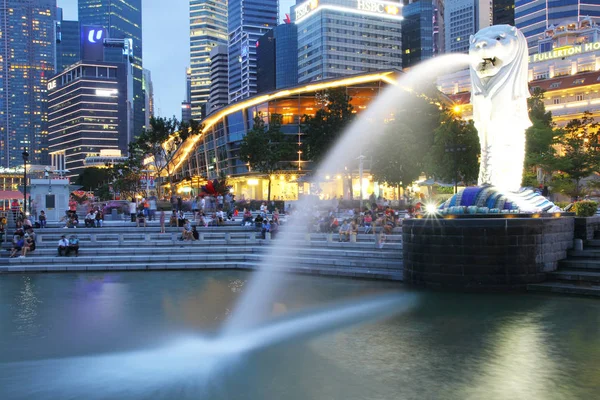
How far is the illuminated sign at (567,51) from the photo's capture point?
9599 centimetres

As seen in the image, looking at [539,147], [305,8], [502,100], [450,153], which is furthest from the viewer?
[305,8]

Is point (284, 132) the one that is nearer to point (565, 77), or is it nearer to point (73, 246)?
point (73, 246)

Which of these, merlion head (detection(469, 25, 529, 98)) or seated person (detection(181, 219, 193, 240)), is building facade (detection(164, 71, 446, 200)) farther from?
merlion head (detection(469, 25, 529, 98))

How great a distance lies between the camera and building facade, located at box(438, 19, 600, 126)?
8219 cm

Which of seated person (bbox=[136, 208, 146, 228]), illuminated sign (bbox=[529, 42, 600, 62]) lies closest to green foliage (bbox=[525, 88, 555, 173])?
seated person (bbox=[136, 208, 146, 228])

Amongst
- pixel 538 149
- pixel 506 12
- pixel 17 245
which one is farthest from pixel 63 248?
pixel 506 12

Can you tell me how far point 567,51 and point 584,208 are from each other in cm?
9412

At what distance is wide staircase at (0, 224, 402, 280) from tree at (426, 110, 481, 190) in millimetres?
19079

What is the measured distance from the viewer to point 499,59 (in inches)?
723

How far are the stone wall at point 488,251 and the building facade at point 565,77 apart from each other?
4809 cm

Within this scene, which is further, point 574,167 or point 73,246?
point 574,167

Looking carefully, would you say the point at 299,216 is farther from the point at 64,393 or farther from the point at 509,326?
the point at 64,393

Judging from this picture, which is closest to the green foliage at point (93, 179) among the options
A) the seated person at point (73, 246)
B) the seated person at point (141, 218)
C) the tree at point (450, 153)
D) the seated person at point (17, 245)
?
the tree at point (450, 153)

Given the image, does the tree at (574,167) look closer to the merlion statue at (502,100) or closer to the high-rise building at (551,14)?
the merlion statue at (502,100)
